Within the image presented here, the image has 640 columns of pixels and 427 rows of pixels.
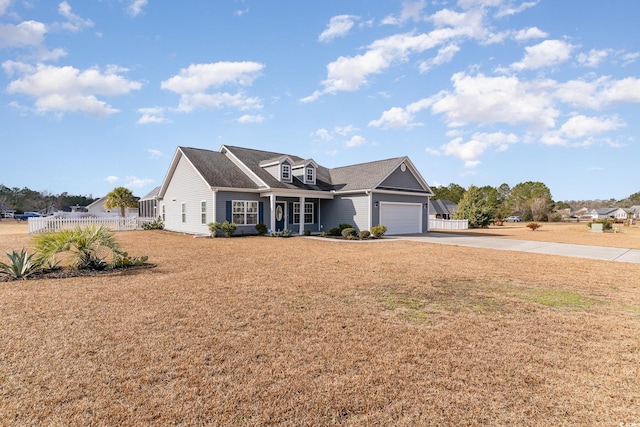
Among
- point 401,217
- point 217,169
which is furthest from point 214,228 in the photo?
point 401,217

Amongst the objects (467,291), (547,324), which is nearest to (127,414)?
(547,324)

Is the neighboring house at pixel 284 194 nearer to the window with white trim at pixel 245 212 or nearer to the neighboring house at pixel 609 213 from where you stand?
the window with white trim at pixel 245 212

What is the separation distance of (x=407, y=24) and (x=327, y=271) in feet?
40.0

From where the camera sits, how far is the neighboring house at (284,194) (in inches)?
811

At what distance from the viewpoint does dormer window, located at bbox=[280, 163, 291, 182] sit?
74.2ft

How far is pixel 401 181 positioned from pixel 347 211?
464cm

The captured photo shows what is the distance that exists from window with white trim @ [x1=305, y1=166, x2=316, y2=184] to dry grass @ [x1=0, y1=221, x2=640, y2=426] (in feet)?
53.8

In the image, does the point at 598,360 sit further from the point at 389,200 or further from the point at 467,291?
the point at 389,200

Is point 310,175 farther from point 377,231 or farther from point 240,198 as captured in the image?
point 377,231

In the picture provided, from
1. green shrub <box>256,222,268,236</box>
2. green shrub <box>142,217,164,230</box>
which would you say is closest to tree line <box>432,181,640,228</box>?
green shrub <box>256,222,268,236</box>

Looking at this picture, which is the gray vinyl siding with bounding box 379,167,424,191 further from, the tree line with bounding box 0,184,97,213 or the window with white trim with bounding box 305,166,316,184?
the tree line with bounding box 0,184,97,213

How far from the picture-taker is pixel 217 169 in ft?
70.5

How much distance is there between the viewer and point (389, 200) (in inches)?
894

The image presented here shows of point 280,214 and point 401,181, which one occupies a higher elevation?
point 401,181
